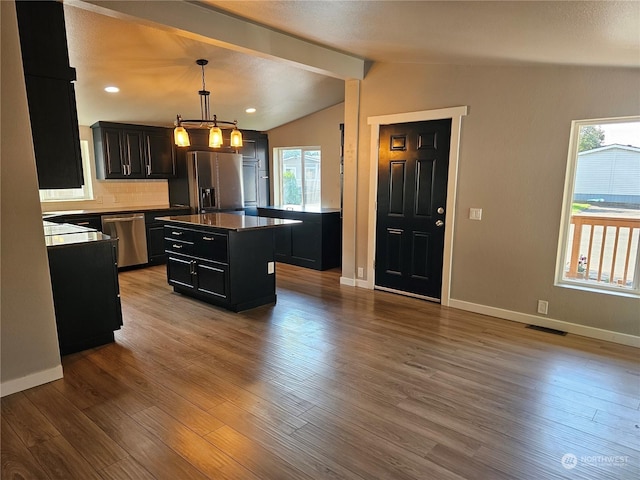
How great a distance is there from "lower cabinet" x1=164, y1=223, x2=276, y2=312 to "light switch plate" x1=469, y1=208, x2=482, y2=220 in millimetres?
2047

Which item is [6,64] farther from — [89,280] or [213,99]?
[213,99]

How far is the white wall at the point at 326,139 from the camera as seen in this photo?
6.27 meters

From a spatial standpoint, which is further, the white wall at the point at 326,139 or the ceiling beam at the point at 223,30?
the white wall at the point at 326,139

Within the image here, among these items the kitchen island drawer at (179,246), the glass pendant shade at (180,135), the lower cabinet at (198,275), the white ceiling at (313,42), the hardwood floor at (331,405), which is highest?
the white ceiling at (313,42)

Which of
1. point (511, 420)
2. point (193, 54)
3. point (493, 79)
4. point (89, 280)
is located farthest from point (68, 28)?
point (511, 420)

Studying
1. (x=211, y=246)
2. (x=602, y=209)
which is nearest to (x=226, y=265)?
(x=211, y=246)

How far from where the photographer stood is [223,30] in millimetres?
3045

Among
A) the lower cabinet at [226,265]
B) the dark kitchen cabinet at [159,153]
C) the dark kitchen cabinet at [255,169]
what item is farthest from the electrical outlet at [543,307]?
the dark kitchen cabinet at [159,153]

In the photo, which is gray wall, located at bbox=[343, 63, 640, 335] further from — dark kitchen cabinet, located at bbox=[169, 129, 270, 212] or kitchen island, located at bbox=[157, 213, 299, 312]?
dark kitchen cabinet, located at bbox=[169, 129, 270, 212]

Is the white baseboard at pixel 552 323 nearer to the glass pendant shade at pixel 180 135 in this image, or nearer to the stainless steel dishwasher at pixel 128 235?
the glass pendant shade at pixel 180 135

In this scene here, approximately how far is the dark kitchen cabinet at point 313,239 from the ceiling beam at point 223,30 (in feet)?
6.89

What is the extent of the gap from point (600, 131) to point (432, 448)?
2.91 m

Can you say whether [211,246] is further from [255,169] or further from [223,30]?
[255,169]

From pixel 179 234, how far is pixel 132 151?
2369 mm
